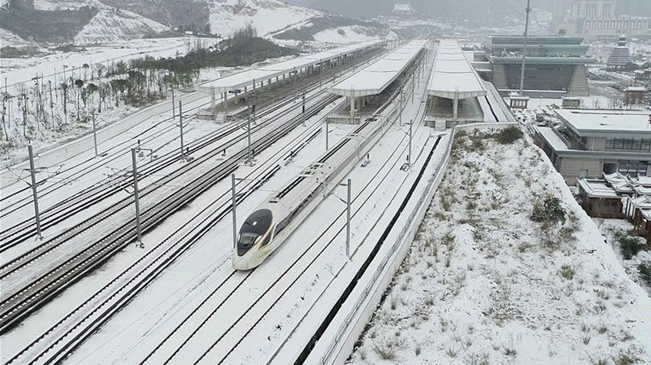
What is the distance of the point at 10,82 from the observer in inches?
1649

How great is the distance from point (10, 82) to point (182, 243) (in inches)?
1184

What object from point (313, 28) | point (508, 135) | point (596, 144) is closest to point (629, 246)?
point (508, 135)

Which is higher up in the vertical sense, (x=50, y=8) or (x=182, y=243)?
(x=50, y=8)

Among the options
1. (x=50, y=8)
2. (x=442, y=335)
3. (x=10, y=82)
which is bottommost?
(x=442, y=335)

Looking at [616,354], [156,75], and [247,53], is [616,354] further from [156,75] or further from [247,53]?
[247,53]

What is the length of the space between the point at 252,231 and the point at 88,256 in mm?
5037

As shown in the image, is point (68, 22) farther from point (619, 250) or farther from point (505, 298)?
point (505, 298)

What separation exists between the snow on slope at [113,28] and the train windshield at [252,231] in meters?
84.2

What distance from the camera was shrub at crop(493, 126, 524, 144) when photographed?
34219mm

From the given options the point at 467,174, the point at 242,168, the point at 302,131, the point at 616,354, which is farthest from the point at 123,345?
the point at 302,131

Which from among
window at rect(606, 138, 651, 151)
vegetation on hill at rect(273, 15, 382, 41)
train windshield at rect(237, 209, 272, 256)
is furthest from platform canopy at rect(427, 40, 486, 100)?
vegetation on hill at rect(273, 15, 382, 41)

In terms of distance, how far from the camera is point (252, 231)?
57.3ft

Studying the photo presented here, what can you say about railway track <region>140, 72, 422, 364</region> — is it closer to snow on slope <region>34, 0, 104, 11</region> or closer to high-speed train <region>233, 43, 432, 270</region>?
high-speed train <region>233, 43, 432, 270</region>

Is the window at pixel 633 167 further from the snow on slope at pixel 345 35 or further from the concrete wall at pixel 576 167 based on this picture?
the snow on slope at pixel 345 35
